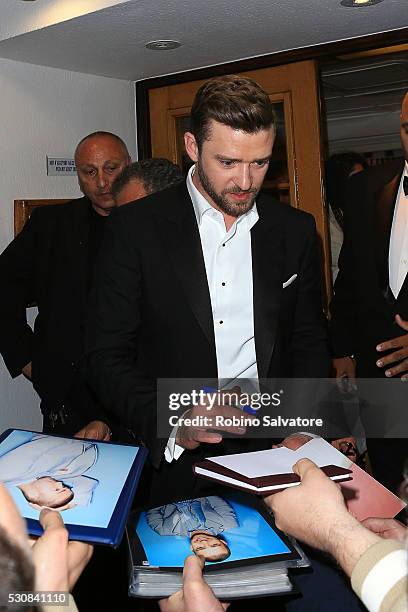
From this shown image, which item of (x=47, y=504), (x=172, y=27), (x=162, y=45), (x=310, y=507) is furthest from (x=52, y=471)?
(x=162, y=45)

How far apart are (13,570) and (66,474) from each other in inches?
27.2

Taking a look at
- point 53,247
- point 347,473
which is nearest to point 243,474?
point 347,473

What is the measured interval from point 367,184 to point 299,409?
1.16 metres

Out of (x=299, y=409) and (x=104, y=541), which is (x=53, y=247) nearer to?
Result: (x=299, y=409)

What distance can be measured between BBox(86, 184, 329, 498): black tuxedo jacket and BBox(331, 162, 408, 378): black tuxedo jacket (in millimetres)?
525

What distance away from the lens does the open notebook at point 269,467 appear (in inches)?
55.4

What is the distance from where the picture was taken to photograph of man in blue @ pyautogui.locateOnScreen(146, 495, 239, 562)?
1.39 m

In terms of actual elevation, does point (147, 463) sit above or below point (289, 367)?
below

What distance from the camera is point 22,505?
136 centimetres

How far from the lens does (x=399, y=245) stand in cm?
282

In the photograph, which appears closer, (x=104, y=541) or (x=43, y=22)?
(x=104, y=541)

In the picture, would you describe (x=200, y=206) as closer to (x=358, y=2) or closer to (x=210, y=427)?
(x=210, y=427)

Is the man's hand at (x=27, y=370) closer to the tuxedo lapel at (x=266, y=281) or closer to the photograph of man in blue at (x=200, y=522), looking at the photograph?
the tuxedo lapel at (x=266, y=281)

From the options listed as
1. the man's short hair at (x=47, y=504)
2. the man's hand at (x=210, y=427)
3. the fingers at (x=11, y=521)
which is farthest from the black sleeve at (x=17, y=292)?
the fingers at (x=11, y=521)
